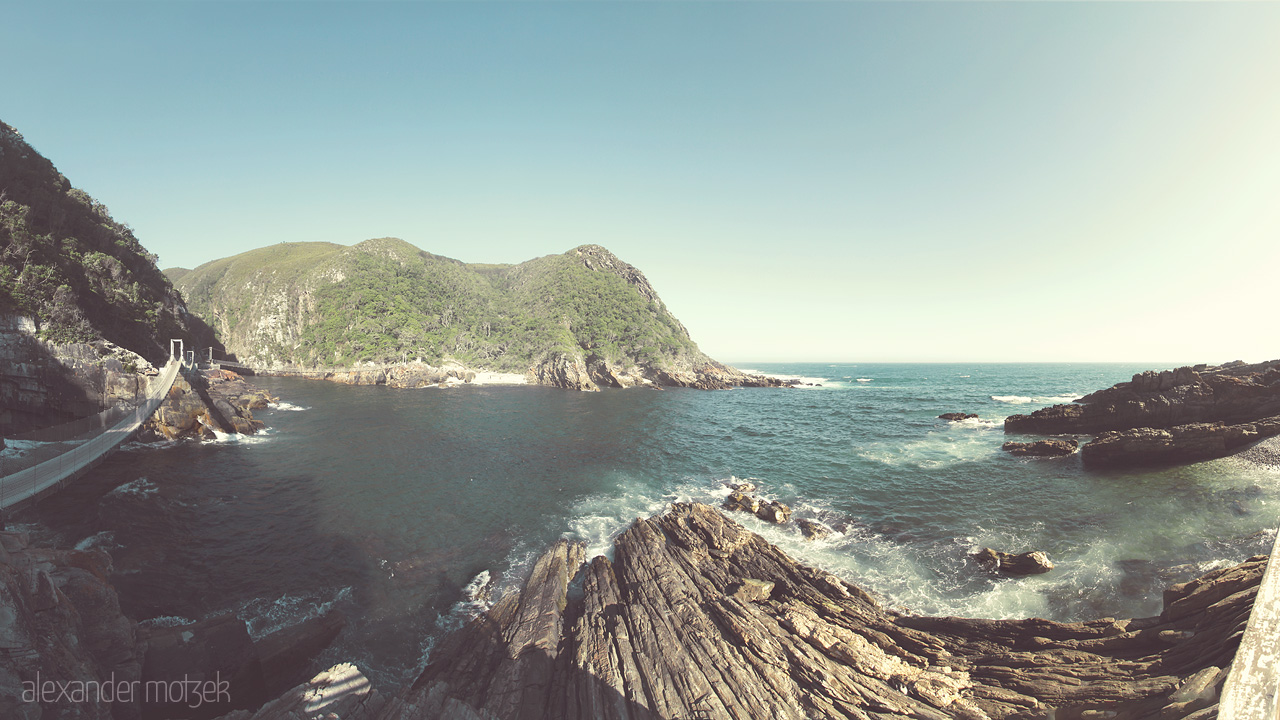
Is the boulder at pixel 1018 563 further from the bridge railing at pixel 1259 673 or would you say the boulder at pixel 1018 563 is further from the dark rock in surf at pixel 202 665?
the dark rock in surf at pixel 202 665

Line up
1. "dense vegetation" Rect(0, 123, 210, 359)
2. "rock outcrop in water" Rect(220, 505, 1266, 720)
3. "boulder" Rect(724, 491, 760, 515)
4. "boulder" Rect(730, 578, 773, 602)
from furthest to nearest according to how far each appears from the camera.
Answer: "dense vegetation" Rect(0, 123, 210, 359)
"boulder" Rect(724, 491, 760, 515)
"boulder" Rect(730, 578, 773, 602)
"rock outcrop in water" Rect(220, 505, 1266, 720)

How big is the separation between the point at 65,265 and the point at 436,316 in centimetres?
7192

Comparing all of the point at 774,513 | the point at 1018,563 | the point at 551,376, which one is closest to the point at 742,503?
the point at 774,513

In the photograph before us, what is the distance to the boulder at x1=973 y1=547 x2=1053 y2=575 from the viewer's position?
13039 millimetres

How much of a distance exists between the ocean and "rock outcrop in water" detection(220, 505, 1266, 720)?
224cm

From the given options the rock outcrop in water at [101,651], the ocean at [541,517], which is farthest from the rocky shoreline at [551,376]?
the rock outcrop in water at [101,651]

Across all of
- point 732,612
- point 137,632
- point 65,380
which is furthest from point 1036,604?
point 65,380

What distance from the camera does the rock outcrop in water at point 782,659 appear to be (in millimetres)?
7031

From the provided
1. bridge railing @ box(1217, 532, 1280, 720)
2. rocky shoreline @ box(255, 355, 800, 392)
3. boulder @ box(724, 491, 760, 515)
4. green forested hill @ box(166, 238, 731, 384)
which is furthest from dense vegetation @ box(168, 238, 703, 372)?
bridge railing @ box(1217, 532, 1280, 720)

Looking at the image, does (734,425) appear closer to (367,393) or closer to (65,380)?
(65,380)

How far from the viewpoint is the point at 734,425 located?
39.1m

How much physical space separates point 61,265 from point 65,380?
8848 millimetres

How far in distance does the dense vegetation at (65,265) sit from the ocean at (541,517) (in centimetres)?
967

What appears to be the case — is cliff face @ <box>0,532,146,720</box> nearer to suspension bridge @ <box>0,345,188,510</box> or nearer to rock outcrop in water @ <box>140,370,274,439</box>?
suspension bridge @ <box>0,345,188,510</box>
